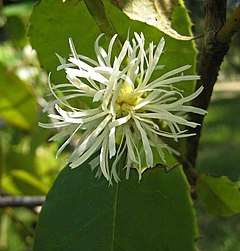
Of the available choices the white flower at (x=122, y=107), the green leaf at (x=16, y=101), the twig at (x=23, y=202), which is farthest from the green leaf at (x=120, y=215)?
the green leaf at (x=16, y=101)

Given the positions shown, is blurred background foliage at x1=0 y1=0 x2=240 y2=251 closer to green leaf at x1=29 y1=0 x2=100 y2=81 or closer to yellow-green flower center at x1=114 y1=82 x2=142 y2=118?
green leaf at x1=29 y1=0 x2=100 y2=81

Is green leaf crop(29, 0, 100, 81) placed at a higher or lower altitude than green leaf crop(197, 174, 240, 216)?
higher

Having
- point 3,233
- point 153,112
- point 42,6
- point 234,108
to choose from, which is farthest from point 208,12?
point 234,108

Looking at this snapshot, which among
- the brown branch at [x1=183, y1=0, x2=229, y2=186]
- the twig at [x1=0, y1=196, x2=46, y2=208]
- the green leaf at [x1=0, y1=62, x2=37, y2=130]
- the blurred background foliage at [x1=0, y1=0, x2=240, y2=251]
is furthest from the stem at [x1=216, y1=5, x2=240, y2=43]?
the green leaf at [x1=0, y1=62, x2=37, y2=130]

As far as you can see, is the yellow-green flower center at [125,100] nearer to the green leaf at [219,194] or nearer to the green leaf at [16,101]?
the green leaf at [219,194]

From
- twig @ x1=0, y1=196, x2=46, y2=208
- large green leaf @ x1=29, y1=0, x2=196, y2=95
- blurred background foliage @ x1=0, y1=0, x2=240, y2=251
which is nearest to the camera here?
large green leaf @ x1=29, y1=0, x2=196, y2=95

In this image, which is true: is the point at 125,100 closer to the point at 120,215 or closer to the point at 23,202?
the point at 120,215

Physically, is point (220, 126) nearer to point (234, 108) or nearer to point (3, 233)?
point (234, 108)

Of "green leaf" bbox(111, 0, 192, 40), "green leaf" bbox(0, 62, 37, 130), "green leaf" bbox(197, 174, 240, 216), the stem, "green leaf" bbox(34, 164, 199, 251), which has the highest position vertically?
"green leaf" bbox(111, 0, 192, 40)
